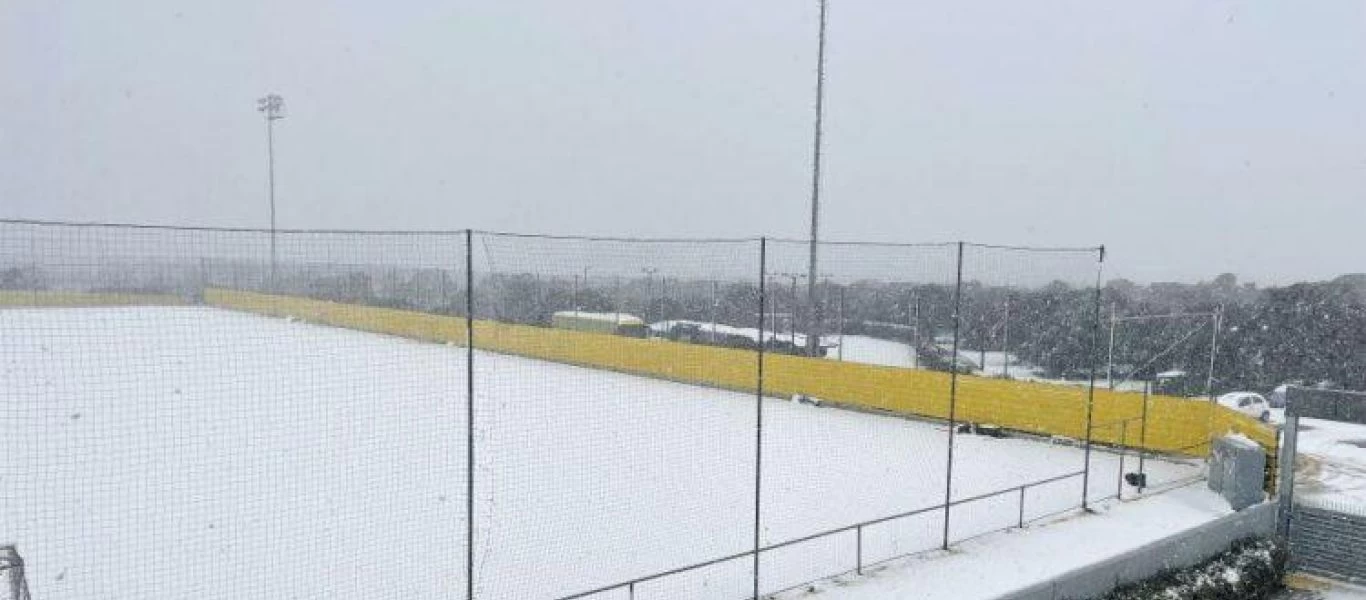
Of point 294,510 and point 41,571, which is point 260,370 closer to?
point 294,510

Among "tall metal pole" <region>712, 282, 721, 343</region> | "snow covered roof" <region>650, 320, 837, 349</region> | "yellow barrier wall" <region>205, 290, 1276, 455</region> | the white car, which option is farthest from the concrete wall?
the white car

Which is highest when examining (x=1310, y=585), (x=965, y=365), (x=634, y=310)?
(x=634, y=310)

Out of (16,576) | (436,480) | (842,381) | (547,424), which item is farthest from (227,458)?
(842,381)

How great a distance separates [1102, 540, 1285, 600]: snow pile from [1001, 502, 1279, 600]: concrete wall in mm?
78

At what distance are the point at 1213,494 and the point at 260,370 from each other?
58.1 ft

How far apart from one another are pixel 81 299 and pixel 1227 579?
9.84m

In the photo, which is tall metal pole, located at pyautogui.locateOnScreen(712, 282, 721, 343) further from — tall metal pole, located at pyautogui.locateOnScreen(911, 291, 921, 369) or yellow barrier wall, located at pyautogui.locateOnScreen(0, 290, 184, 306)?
yellow barrier wall, located at pyautogui.locateOnScreen(0, 290, 184, 306)

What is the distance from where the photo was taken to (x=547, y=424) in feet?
51.3

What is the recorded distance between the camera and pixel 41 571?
7605 millimetres

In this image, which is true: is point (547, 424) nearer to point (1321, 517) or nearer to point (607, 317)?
point (607, 317)

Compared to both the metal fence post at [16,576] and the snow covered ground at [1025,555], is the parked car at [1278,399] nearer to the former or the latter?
the snow covered ground at [1025,555]

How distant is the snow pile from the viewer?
7.76 meters

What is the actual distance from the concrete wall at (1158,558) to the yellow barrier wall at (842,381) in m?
3.16

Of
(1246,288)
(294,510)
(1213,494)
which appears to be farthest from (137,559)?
(1246,288)
